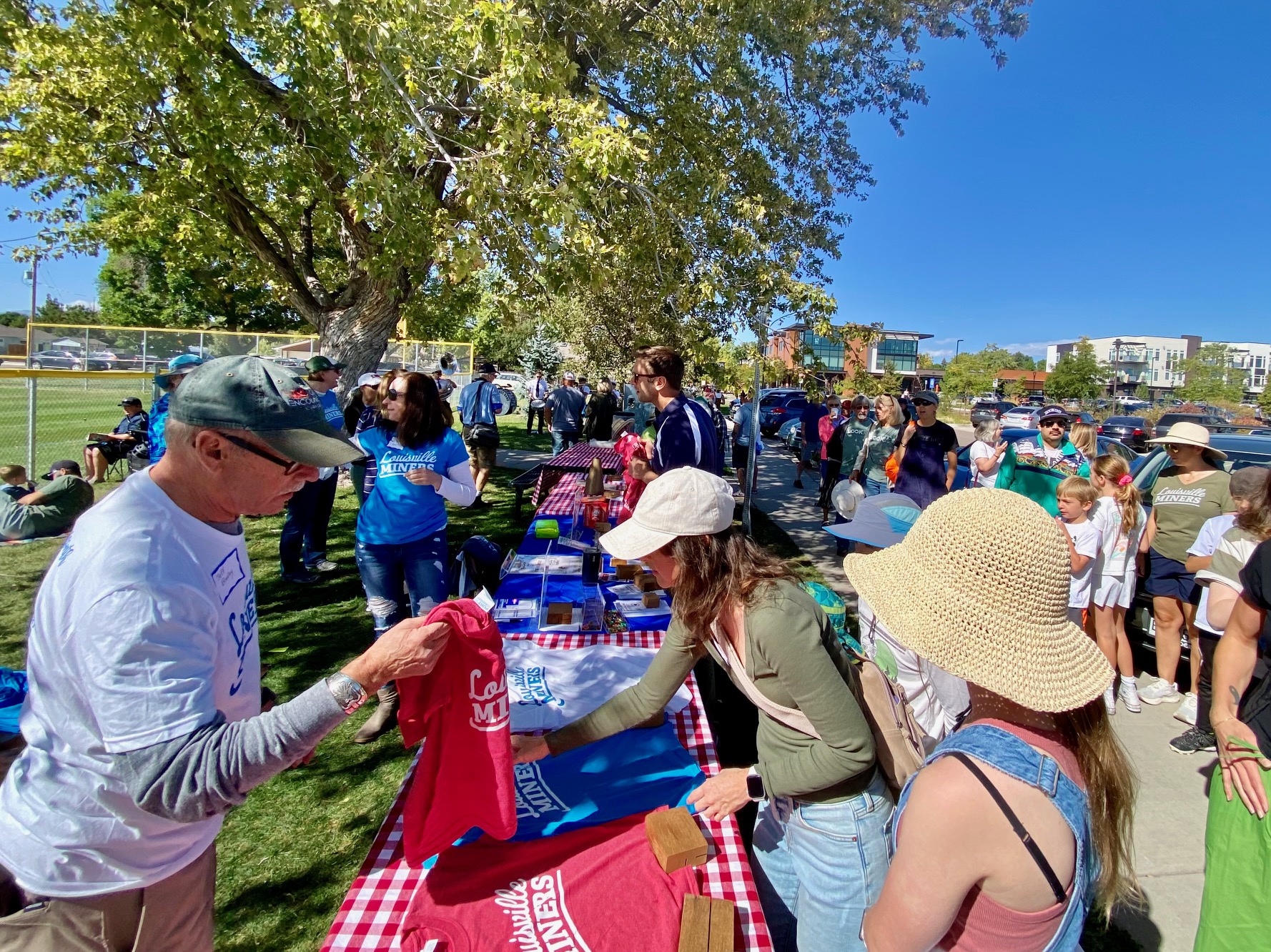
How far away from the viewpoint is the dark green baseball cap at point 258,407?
1.35 metres

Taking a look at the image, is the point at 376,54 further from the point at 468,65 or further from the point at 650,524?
the point at 650,524

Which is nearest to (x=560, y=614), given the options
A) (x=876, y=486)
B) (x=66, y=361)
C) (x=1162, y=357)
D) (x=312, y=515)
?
(x=312, y=515)

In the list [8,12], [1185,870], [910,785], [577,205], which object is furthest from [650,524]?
[8,12]

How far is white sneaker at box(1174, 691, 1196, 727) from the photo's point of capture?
4301 millimetres

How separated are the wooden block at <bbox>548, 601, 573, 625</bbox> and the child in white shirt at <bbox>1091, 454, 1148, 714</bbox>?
3.68 metres

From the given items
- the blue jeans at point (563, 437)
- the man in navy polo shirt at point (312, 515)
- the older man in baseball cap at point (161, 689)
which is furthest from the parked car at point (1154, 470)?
the blue jeans at point (563, 437)

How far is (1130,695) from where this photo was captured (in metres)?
4.58

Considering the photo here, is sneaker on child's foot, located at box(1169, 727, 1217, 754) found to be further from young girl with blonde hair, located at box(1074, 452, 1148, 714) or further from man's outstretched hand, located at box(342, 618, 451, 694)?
man's outstretched hand, located at box(342, 618, 451, 694)

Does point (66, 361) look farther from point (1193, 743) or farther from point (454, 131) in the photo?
point (1193, 743)

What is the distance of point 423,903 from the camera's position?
1.63m

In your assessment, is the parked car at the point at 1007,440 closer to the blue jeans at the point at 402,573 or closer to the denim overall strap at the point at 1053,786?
the blue jeans at the point at 402,573

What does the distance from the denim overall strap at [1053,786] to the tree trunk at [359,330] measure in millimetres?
9537

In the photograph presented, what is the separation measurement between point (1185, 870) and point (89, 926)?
4121mm

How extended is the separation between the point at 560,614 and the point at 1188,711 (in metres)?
4.30
